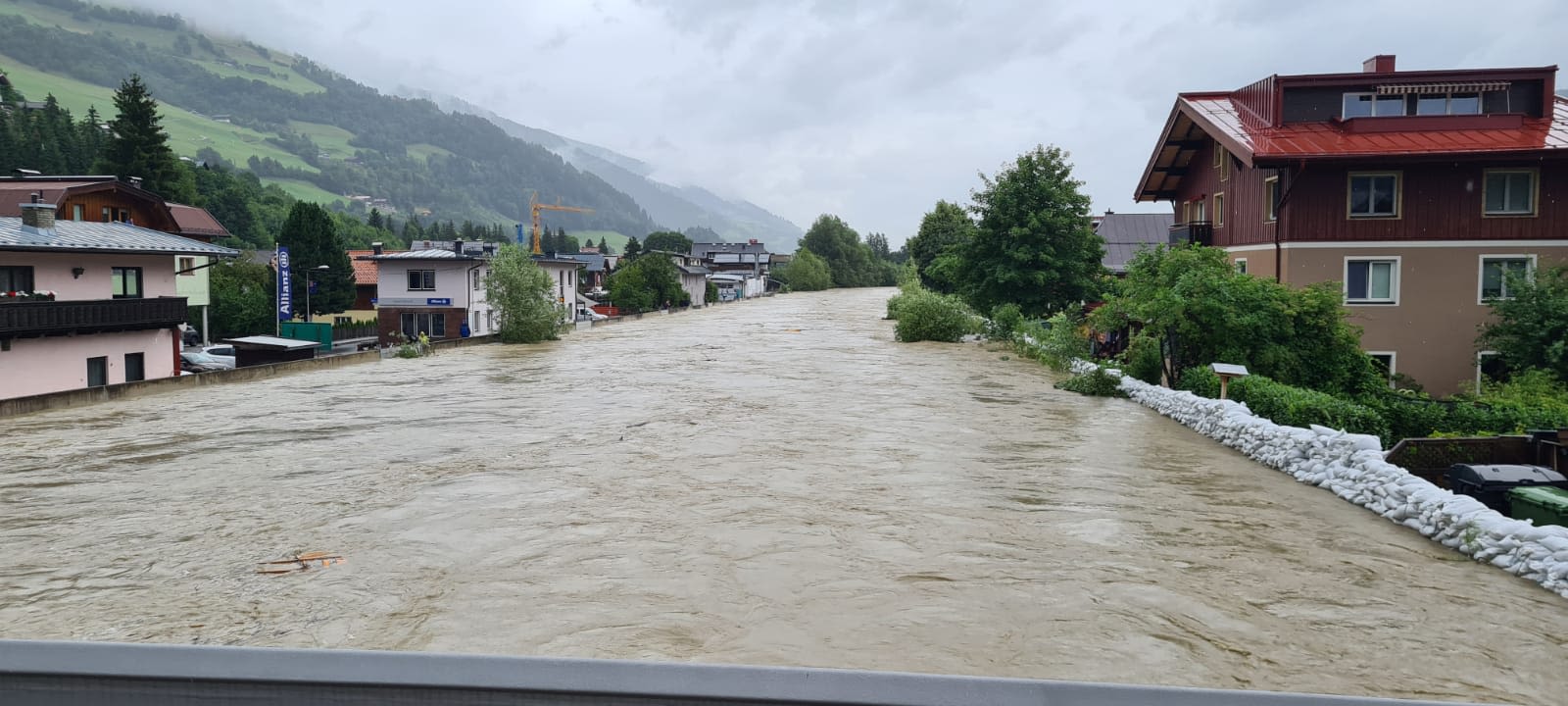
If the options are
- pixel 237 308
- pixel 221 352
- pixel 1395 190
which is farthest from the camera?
pixel 237 308

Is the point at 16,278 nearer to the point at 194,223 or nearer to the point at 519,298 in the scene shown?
the point at 519,298

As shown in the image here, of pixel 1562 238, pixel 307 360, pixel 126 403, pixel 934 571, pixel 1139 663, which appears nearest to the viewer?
pixel 1139 663

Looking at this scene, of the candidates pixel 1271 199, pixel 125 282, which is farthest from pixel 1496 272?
pixel 125 282

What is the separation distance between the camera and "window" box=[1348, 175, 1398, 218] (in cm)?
2622

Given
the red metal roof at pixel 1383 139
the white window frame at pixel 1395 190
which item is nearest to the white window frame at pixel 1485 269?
the white window frame at pixel 1395 190

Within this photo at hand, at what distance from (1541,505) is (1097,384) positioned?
54.3 feet

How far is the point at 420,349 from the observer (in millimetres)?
45688

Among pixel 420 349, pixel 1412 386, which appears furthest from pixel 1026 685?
pixel 420 349

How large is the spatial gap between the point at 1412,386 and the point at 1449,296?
8.34 ft

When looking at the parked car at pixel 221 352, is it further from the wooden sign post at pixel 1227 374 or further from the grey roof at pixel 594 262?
the grey roof at pixel 594 262

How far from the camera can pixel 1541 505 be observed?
38.5 ft

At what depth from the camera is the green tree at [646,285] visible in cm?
9206

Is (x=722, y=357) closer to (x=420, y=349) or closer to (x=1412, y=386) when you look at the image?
(x=420, y=349)

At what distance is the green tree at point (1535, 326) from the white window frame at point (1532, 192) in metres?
1.97
